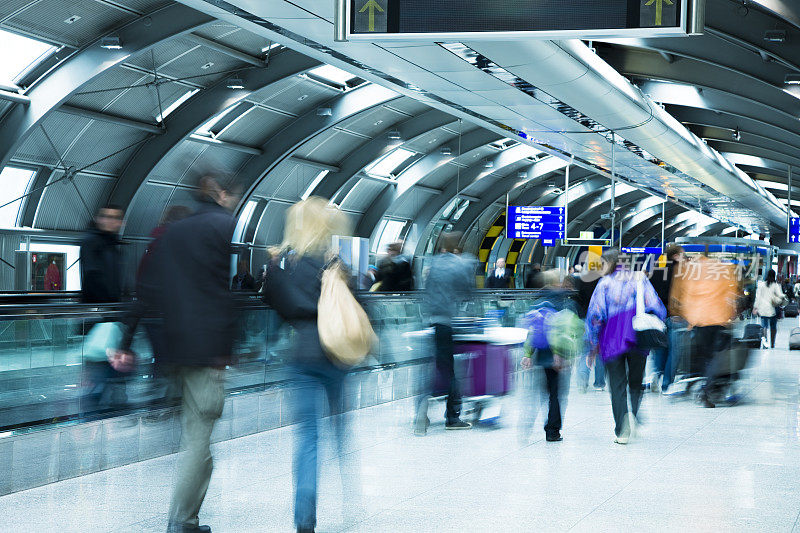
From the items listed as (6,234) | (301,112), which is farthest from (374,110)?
(6,234)

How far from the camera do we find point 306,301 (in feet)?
17.3

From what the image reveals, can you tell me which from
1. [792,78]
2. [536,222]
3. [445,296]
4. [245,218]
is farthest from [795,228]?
[445,296]

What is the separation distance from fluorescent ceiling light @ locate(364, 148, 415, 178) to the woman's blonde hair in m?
32.6

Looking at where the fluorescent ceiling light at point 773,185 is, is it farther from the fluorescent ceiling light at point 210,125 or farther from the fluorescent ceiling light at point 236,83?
the fluorescent ceiling light at point 236,83

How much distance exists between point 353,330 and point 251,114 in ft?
81.1

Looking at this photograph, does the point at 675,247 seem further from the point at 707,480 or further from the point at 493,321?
the point at 707,480

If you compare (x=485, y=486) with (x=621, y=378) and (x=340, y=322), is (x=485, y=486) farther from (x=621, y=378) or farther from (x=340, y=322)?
(x=621, y=378)

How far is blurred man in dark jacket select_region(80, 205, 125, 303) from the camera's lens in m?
8.47

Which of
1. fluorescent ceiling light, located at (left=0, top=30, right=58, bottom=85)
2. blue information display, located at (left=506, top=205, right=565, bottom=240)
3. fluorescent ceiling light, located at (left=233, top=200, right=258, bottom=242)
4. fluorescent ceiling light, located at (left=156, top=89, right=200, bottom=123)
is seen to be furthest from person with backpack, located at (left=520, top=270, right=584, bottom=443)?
fluorescent ceiling light, located at (left=233, top=200, right=258, bottom=242)

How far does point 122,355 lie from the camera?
20.3 ft

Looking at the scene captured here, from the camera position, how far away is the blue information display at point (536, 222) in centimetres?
3459

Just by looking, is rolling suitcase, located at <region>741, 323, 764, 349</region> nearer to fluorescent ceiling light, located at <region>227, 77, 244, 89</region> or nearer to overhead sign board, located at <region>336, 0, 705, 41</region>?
overhead sign board, located at <region>336, 0, 705, 41</region>

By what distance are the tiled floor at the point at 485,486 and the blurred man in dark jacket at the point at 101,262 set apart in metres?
1.80

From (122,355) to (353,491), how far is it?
5.83ft
